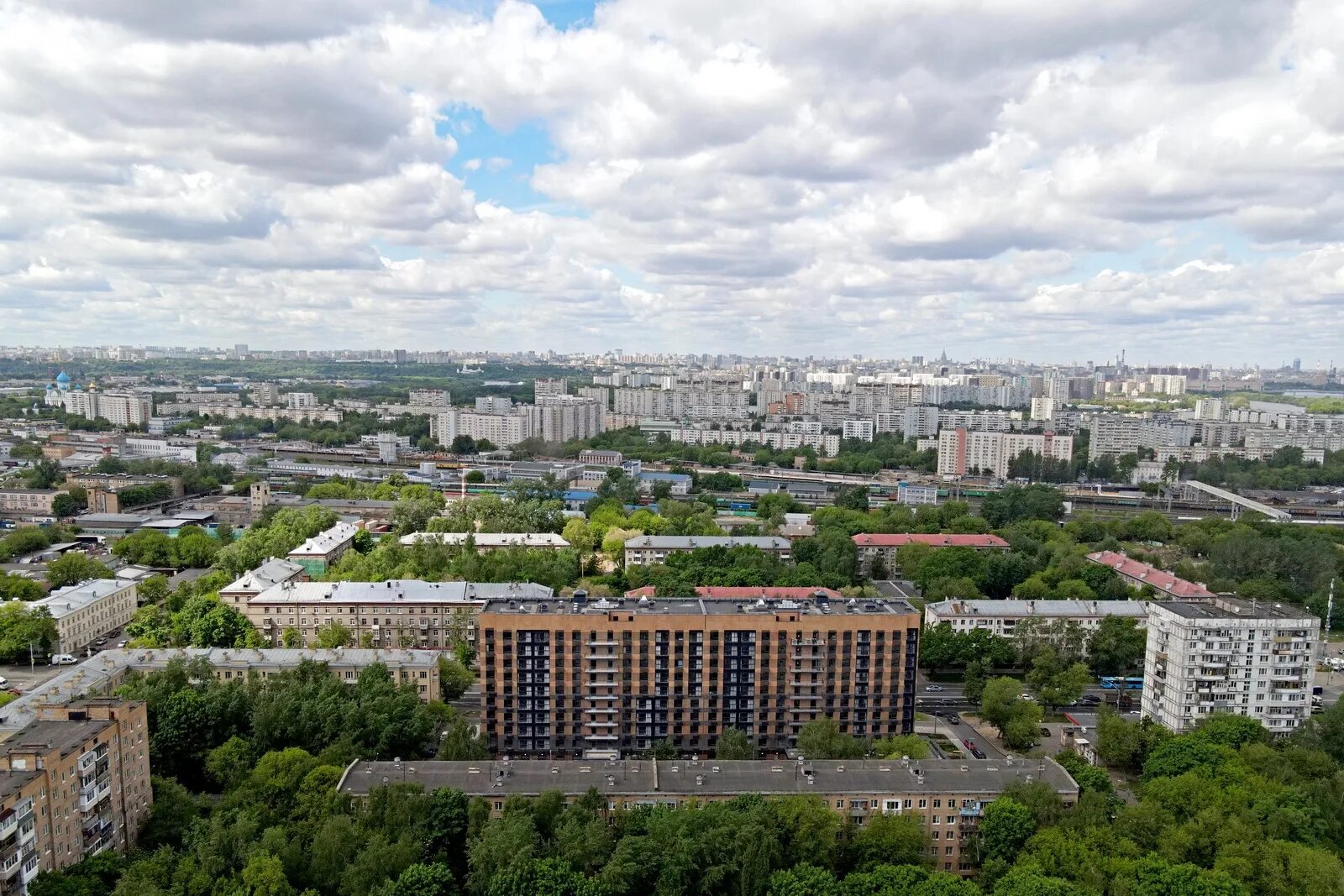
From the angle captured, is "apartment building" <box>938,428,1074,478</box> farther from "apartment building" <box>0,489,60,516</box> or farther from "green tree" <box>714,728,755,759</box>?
"apartment building" <box>0,489,60,516</box>

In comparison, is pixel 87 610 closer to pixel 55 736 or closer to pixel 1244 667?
pixel 55 736

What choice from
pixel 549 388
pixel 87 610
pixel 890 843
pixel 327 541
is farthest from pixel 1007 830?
pixel 549 388

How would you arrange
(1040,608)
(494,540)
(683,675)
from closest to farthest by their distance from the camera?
(683,675), (1040,608), (494,540)

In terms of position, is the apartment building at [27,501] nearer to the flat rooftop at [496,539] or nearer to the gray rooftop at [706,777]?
the flat rooftop at [496,539]

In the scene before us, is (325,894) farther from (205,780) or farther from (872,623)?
(872,623)

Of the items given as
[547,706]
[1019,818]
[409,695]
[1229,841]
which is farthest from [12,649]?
[1229,841]

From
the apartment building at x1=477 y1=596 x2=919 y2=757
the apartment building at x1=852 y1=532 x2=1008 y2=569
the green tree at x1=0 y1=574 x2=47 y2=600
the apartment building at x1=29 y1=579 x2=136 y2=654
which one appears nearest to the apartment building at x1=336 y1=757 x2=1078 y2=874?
the apartment building at x1=477 y1=596 x2=919 y2=757
